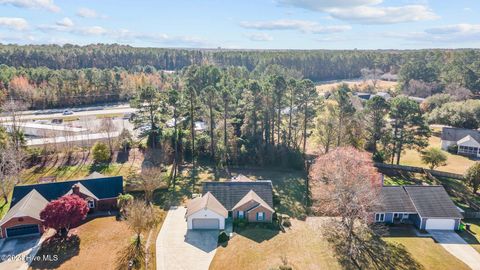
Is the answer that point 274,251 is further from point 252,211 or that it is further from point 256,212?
point 252,211

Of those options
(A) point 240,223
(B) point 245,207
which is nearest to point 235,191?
(B) point 245,207

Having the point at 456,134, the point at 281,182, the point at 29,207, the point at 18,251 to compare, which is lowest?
the point at 18,251

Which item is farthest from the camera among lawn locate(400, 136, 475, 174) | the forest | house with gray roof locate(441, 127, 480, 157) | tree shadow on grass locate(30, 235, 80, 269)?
the forest

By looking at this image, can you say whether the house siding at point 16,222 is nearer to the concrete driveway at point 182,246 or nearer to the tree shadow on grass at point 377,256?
the concrete driveway at point 182,246

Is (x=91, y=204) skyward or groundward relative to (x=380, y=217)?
skyward

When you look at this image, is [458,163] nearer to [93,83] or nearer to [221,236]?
[221,236]

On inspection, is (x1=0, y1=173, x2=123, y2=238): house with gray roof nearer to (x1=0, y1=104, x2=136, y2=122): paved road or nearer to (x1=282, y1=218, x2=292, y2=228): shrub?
(x1=282, y1=218, x2=292, y2=228): shrub


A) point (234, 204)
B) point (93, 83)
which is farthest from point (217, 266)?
point (93, 83)

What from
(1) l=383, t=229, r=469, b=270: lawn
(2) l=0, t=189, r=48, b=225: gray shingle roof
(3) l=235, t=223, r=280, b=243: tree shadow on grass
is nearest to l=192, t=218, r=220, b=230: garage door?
(3) l=235, t=223, r=280, b=243: tree shadow on grass
